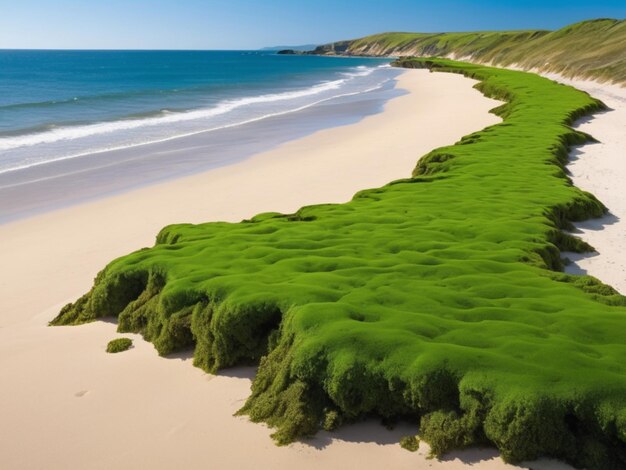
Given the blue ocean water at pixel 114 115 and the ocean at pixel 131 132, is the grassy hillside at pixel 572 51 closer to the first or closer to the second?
the ocean at pixel 131 132

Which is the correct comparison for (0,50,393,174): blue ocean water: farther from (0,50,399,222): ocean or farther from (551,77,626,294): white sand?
(551,77,626,294): white sand

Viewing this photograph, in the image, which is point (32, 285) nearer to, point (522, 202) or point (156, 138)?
point (522, 202)

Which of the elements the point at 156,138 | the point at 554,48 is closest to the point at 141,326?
the point at 156,138

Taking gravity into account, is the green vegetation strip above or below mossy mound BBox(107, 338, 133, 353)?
above

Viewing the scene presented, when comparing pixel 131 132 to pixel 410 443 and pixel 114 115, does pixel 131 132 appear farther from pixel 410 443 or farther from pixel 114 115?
pixel 410 443

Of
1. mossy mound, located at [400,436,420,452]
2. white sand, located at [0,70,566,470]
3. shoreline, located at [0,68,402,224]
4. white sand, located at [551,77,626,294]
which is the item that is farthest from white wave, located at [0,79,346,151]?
mossy mound, located at [400,436,420,452]

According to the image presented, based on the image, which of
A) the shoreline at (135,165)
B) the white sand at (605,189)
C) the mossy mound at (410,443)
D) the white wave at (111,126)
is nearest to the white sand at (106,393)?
the mossy mound at (410,443)
